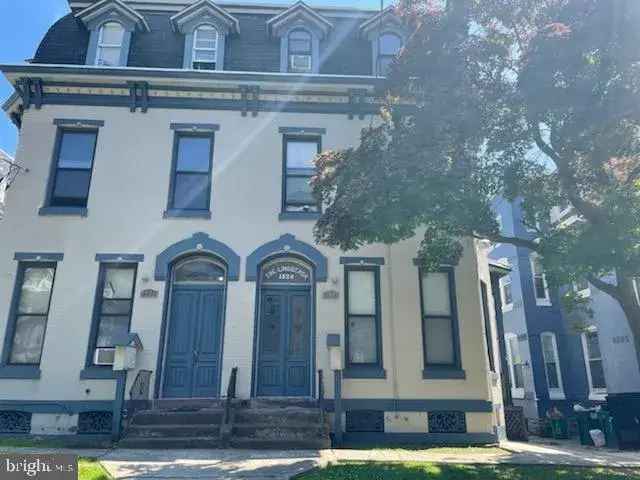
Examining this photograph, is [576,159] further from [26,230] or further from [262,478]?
[26,230]

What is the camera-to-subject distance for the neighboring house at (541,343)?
19.1 meters

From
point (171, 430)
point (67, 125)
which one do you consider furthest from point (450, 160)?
point (67, 125)

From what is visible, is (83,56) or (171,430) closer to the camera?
(171,430)

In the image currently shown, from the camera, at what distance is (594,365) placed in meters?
18.9

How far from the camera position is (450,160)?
8695 mm

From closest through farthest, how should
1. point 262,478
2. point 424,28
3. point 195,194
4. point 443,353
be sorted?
point 262,478
point 424,28
point 443,353
point 195,194

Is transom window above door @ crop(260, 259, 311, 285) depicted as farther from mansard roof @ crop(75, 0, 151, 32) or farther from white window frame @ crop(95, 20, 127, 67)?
mansard roof @ crop(75, 0, 151, 32)

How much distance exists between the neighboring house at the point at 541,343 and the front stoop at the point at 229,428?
11578 mm

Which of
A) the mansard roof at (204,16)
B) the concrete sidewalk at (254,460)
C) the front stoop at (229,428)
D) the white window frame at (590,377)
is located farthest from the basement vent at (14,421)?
the white window frame at (590,377)

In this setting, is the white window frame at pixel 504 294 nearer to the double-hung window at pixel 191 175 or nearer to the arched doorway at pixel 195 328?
the arched doorway at pixel 195 328

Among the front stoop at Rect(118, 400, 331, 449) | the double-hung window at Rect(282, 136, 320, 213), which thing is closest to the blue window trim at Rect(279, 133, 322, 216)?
the double-hung window at Rect(282, 136, 320, 213)

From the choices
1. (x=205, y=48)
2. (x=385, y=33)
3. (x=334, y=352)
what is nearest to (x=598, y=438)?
(x=334, y=352)

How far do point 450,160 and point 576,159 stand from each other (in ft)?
9.17

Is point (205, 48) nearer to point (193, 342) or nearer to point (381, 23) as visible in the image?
point (381, 23)
